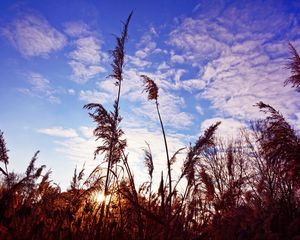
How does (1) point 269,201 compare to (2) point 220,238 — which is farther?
(1) point 269,201

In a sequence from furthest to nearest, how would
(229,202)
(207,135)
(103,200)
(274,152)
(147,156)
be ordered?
(274,152), (229,202), (147,156), (207,135), (103,200)

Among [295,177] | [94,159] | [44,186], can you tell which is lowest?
[44,186]

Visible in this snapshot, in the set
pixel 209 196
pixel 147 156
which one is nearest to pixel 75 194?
pixel 147 156

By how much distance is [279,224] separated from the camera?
3.49m

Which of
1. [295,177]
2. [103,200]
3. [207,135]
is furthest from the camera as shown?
[295,177]

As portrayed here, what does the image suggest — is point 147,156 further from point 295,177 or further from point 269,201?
point 295,177

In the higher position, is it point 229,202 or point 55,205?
point 229,202

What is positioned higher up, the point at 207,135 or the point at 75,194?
the point at 207,135

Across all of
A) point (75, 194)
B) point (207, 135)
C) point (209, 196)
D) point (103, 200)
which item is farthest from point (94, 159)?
point (209, 196)

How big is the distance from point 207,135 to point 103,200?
49.6 inches

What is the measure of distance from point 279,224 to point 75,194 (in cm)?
233

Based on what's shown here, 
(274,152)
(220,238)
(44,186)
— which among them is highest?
(274,152)

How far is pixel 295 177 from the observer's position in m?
5.75

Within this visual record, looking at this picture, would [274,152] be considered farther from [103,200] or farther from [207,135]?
[103,200]
